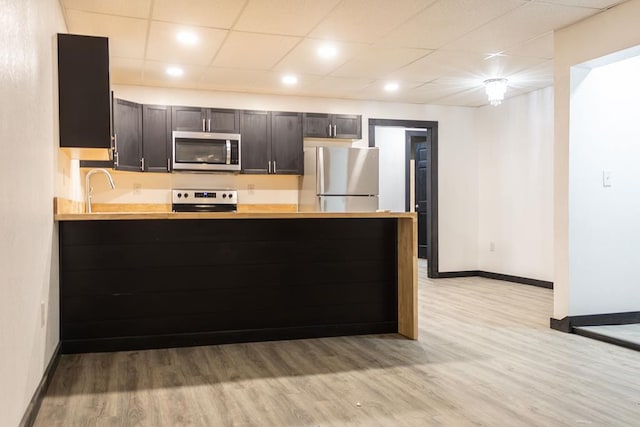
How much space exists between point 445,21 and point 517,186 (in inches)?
134

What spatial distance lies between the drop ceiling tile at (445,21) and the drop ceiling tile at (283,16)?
0.71 metres

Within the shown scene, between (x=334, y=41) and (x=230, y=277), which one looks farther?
(x=334, y=41)

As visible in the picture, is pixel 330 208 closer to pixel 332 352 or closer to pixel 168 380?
pixel 332 352

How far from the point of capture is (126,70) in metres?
5.43

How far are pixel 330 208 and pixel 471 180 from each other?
94.1 inches

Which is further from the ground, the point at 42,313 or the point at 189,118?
the point at 189,118

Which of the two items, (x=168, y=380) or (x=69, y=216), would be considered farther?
(x=69, y=216)

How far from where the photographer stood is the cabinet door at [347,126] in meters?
6.64

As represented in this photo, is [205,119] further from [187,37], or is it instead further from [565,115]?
[565,115]

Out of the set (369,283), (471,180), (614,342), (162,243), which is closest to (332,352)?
(369,283)

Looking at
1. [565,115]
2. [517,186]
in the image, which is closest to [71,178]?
[565,115]

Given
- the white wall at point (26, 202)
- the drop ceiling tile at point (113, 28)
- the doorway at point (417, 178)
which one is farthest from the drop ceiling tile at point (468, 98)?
the white wall at point (26, 202)

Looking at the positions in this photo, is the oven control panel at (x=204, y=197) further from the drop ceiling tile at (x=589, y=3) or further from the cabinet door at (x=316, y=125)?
the drop ceiling tile at (x=589, y=3)

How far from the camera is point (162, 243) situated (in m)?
3.59
